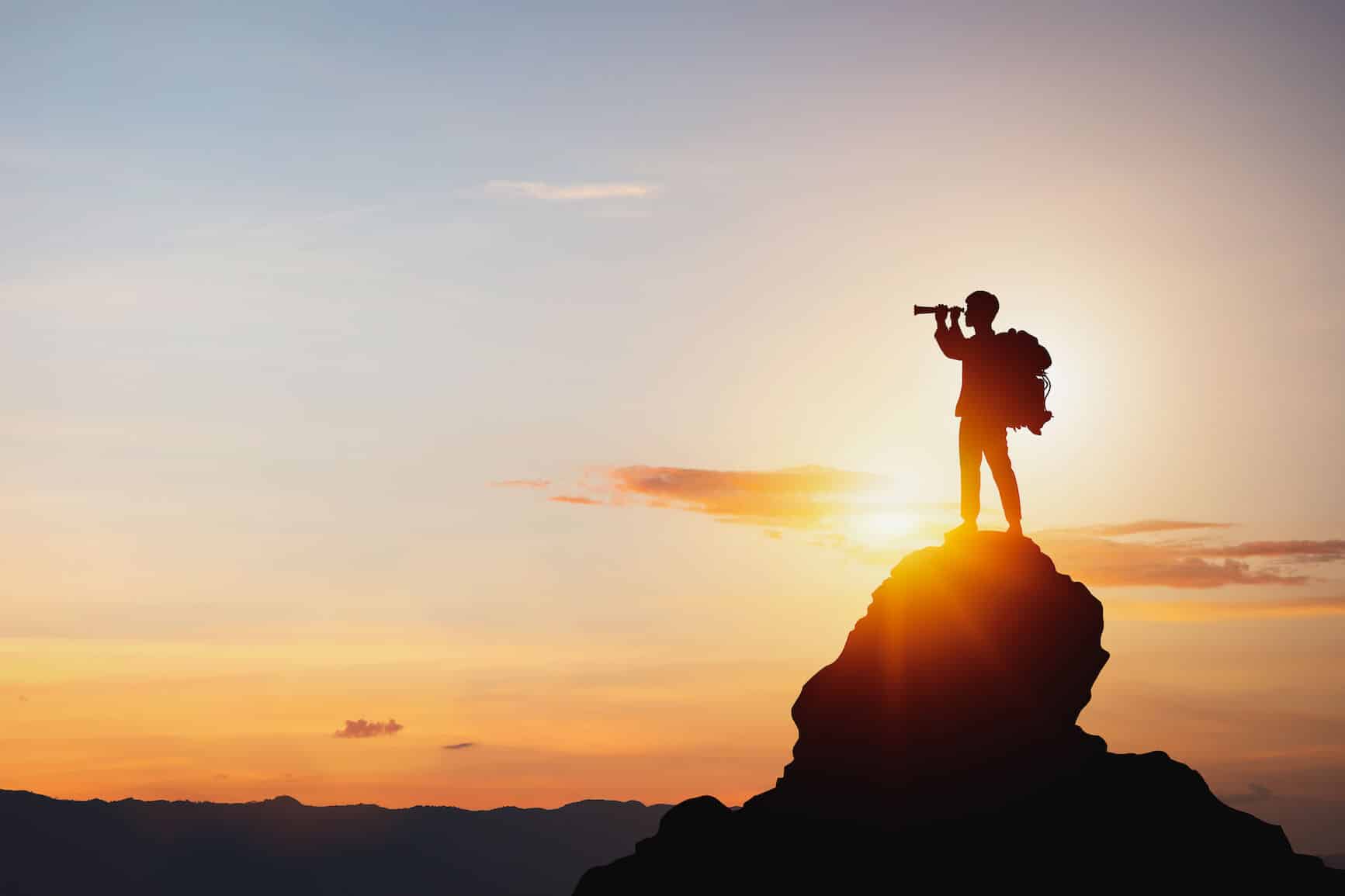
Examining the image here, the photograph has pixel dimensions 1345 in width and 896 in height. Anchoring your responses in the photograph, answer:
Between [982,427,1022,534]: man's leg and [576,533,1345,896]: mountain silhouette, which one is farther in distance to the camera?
[982,427,1022,534]: man's leg

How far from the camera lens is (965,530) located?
38.7 metres

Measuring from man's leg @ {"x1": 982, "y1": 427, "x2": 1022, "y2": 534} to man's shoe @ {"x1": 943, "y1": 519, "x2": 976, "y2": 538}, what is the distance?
3.03 feet

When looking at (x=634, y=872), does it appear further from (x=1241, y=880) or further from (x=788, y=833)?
(x=1241, y=880)

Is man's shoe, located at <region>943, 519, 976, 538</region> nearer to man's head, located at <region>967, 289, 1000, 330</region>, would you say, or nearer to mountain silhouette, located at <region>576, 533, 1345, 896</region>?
mountain silhouette, located at <region>576, 533, 1345, 896</region>

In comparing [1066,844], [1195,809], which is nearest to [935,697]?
[1066,844]

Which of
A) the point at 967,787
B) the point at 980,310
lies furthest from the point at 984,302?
the point at 967,787

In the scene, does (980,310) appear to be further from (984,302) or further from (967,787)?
(967,787)

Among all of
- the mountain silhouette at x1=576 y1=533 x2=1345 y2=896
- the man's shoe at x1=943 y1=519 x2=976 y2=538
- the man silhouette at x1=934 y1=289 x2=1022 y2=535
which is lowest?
the mountain silhouette at x1=576 y1=533 x2=1345 y2=896

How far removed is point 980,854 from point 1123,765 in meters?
4.77

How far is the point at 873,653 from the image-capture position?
38.8 metres

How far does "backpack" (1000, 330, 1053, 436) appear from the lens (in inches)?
1533

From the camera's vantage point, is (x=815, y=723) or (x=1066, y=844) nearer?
(x=1066, y=844)

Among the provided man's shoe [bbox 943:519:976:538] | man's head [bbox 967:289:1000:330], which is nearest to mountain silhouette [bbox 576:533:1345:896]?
man's shoe [bbox 943:519:976:538]

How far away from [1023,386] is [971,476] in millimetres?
2654
